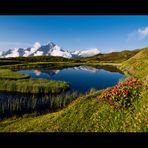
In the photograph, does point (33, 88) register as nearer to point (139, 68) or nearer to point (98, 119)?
point (139, 68)

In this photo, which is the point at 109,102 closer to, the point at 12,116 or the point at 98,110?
the point at 98,110

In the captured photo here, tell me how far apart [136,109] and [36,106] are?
10.7 m

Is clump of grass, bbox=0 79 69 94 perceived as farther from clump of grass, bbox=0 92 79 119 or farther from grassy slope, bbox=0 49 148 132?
grassy slope, bbox=0 49 148 132

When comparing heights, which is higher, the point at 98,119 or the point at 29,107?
the point at 98,119

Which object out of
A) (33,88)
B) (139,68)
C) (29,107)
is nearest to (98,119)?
(29,107)

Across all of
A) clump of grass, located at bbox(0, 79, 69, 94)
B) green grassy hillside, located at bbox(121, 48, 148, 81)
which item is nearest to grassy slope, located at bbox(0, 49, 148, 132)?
green grassy hillside, located at bbox(121, 48, 148, 81)

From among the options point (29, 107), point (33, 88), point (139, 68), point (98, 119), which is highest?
point (139, 68)

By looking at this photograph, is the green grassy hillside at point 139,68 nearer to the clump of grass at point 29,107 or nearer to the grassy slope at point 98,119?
the grassy slope at point 98,119

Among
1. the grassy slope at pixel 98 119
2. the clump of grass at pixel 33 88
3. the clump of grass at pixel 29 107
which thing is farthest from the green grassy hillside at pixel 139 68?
the clump of grass at pixel 33 88
